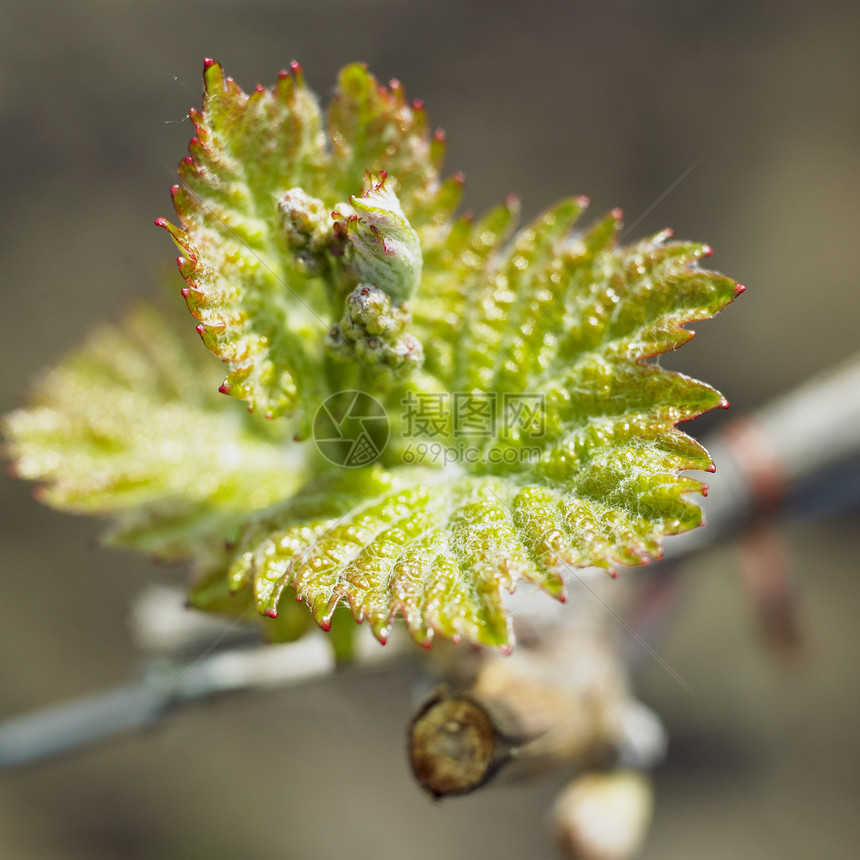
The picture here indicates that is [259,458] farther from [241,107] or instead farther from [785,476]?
[785,476]

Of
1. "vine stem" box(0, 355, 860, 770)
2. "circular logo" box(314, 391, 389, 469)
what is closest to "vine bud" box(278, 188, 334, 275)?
"circular logo" box(314, 391, 389, 469)

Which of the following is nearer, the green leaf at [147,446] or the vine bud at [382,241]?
the vine bud at [382,241]

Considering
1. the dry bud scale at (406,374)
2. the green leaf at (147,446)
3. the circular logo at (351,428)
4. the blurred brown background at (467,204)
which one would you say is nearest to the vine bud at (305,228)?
the dry bud scale at (406,374)

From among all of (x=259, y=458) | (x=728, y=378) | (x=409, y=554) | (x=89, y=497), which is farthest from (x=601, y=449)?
(x=728, y=378)

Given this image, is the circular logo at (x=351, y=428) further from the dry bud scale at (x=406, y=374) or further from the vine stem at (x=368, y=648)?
the vine stem at (x=368, y=648)

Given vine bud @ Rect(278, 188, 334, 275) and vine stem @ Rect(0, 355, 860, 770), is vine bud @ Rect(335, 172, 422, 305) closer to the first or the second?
vine bud @ Rect(278, 188, 334, 275)

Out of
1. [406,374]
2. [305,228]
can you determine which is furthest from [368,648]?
[305,228]
